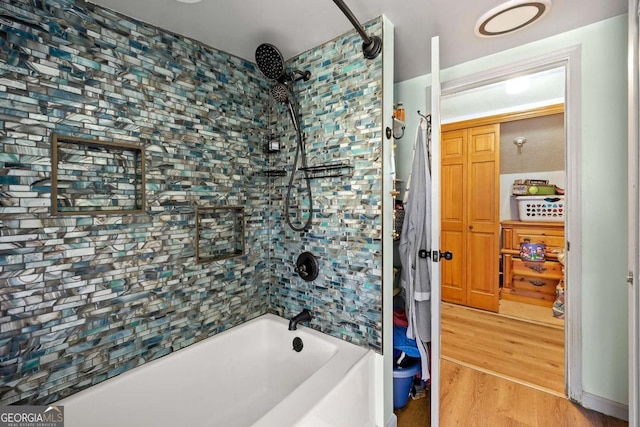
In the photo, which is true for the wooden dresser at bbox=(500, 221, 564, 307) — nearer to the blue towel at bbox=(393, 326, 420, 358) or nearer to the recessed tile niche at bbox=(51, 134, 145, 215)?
the blue towel at bbox=(393, 326, 420, 358)

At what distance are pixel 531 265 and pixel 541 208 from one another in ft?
2.50

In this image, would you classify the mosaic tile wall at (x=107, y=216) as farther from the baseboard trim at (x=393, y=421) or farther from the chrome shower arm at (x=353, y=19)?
the baseboard trim at (x=393, y=421)

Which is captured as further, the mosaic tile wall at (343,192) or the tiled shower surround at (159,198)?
the mosaic tile wall at (343,192)

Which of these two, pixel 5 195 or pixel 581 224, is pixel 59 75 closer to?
pixel 5 195

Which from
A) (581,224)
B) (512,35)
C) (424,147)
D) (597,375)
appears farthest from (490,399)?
(512,35)

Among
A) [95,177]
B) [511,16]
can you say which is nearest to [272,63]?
[95,177]

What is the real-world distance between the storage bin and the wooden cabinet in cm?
71

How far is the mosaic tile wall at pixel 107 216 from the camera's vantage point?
109cm

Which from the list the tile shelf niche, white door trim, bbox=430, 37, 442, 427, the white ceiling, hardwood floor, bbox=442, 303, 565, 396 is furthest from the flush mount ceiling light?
hardwood floor, bbox=442, 303, 565, 396

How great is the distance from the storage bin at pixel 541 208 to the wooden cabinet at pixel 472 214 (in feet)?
2.34

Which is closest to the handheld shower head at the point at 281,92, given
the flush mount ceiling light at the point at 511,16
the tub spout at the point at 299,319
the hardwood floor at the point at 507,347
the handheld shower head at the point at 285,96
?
the handheld shower head at the point at 285,96

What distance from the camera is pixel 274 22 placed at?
4.92ft

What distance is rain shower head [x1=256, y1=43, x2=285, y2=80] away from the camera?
152 centimetres

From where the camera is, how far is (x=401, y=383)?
1.77 m
